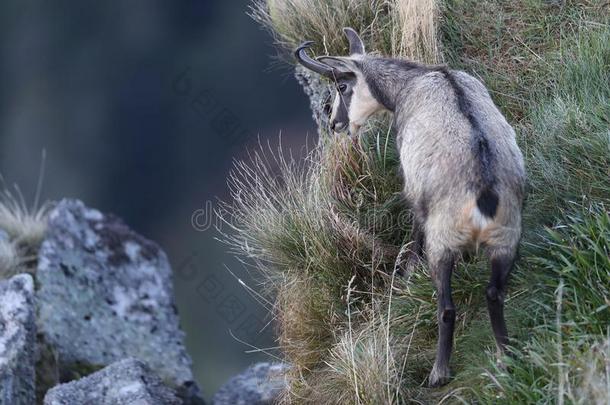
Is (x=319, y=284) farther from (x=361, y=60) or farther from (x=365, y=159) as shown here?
(x=361, y=60)

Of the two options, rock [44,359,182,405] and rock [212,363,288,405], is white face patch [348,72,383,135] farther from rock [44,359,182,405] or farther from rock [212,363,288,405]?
rock [44,359,182,405]

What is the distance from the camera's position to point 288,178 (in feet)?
25.2

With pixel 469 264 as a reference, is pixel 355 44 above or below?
above

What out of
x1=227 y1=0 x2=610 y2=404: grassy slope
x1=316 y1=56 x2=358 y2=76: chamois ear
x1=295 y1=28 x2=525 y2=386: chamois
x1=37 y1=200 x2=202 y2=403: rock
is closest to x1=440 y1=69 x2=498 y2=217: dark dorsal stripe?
x1=295 y1=28 x2=525 y2=386: chamois

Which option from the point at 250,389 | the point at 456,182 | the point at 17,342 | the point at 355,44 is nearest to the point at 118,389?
the point at 17,342

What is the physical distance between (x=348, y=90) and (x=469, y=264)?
61.8 inches

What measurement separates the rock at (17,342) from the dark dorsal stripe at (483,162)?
4.06 m

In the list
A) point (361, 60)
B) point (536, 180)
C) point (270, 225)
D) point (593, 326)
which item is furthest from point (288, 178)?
point (593, 326)

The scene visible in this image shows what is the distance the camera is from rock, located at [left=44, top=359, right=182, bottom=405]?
293 inches

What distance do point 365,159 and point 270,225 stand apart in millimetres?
842

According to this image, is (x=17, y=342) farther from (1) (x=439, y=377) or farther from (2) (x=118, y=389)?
(1) (x=439, y=377)

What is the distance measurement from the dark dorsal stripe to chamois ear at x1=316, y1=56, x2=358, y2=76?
53.8 inches

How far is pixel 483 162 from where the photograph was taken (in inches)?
223

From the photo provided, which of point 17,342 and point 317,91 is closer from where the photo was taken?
point 17,342
